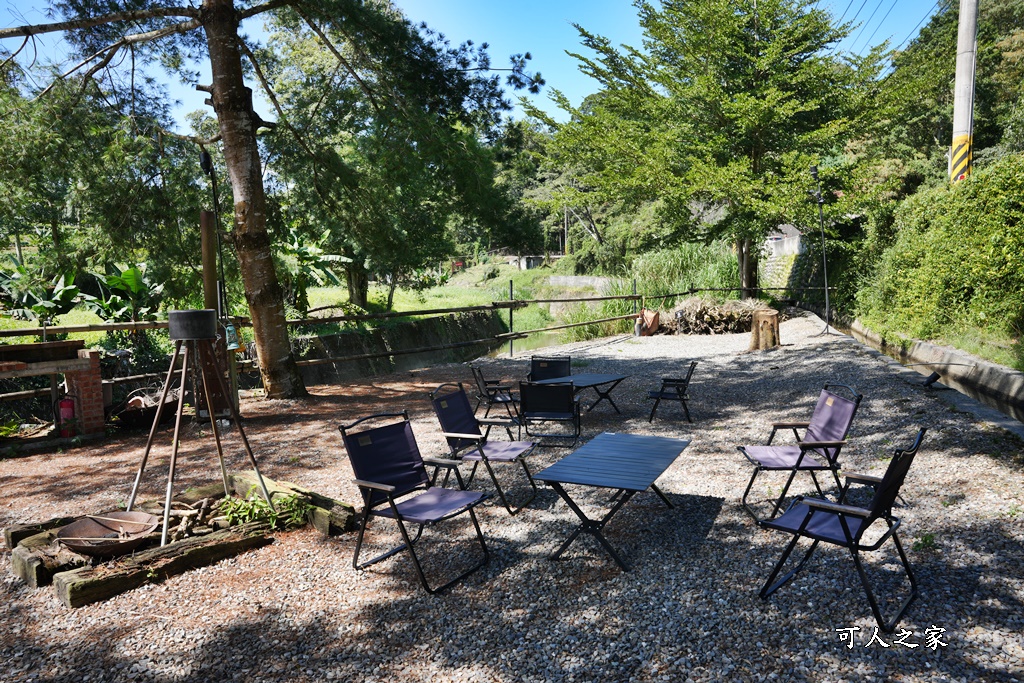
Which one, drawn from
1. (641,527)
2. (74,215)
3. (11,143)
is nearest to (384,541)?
(641,527)

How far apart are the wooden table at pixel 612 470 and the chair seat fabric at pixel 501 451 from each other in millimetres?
547

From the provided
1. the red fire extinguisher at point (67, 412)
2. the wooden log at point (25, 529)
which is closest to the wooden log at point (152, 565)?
the wooden log at point (25, 529)

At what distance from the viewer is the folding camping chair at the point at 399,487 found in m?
4.10

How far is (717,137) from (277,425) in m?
13.8

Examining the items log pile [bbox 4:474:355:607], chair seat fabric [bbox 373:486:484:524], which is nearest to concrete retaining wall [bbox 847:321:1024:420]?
chair seat fabric [bbox 373:486:484:524]

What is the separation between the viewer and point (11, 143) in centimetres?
893

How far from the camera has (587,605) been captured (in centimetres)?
363

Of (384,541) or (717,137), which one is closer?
(384,541)

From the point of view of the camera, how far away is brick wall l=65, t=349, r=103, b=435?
8.02 m

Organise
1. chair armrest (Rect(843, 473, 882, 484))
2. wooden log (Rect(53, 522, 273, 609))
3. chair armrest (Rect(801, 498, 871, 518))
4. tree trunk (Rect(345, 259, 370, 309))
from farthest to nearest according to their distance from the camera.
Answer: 1. tree trunk (Rect(345, 259, 370, 309))
2. chair armrest (Rect(843, 473, 882, 484))
3. wooden log (Rect(53, 522, 273, 609))
4. chair armrest (Rect(801, 498, 871, 518))

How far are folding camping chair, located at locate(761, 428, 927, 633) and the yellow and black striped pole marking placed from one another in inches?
392

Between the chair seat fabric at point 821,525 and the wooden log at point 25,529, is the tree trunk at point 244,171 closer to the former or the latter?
the wooden log at point 25,529

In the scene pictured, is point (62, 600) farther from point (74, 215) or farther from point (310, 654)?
point (74, 215)

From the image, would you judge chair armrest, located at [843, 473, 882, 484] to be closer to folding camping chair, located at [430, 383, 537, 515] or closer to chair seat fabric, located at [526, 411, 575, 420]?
folding camping chair, located at [430, 383, 537, 515]
